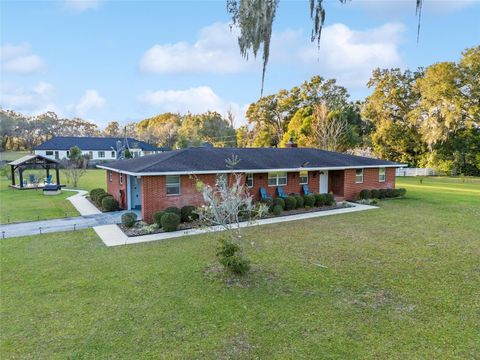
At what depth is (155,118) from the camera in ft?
305

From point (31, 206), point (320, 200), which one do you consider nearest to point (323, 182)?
Answer: point (320, 200)

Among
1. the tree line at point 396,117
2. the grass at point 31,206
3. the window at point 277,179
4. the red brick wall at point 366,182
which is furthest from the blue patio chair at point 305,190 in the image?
the tree line at point 396,117

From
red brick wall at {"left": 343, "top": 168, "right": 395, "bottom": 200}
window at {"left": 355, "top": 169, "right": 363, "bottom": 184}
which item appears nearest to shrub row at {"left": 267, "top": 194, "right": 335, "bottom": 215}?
red brick wall at {"left": 343, "top": 168, "right": 395, "bottom": 200}

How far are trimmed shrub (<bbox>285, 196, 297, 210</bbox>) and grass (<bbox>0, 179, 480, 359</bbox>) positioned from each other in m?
4.89

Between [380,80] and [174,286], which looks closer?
[174,286]

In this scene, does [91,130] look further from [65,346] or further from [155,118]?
[65,346]

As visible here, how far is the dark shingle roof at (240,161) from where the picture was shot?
14.7 meters

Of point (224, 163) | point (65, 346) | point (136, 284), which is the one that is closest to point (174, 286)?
point (136, 284)

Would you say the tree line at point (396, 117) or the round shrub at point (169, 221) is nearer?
the round shrub at point (169, 221)

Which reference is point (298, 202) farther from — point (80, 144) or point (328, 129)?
point (80, 144)

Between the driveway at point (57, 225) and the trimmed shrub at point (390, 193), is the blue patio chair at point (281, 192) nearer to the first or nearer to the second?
the trimmed shrub at point (390, 193)

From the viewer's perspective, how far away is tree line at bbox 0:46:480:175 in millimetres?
36500

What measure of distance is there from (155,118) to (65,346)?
3643 inches

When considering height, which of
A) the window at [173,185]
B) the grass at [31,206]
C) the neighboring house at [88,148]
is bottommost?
the grass at [31,206]
